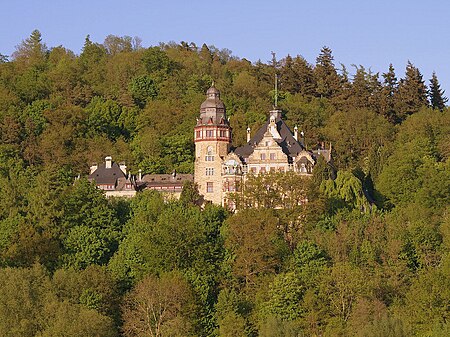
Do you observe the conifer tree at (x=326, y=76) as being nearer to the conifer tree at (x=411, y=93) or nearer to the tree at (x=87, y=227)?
the conifer tree at (x=411, y=93)

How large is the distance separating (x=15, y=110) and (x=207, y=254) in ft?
99.9

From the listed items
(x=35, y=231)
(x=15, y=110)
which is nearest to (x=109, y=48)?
(x=15, y=110)

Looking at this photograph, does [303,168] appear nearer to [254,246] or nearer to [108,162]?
[254,246]

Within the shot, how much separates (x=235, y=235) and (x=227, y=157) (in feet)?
27.3

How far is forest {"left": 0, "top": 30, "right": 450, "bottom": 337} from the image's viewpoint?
56.1 metres

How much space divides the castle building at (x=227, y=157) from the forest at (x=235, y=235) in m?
1.36

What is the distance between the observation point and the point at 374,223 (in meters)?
63.2

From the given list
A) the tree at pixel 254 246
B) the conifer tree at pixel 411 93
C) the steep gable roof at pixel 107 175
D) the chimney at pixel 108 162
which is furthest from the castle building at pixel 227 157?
the conifer tree at pixel 411 93

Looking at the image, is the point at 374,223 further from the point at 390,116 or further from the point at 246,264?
the point at 390,116

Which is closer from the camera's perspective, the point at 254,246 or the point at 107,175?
the point at 254,246

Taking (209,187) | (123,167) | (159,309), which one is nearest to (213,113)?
(209,187)

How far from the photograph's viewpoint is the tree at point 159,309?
183 ft

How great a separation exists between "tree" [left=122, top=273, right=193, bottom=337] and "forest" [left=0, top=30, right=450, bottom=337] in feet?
0.27

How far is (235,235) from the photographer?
203 ft
